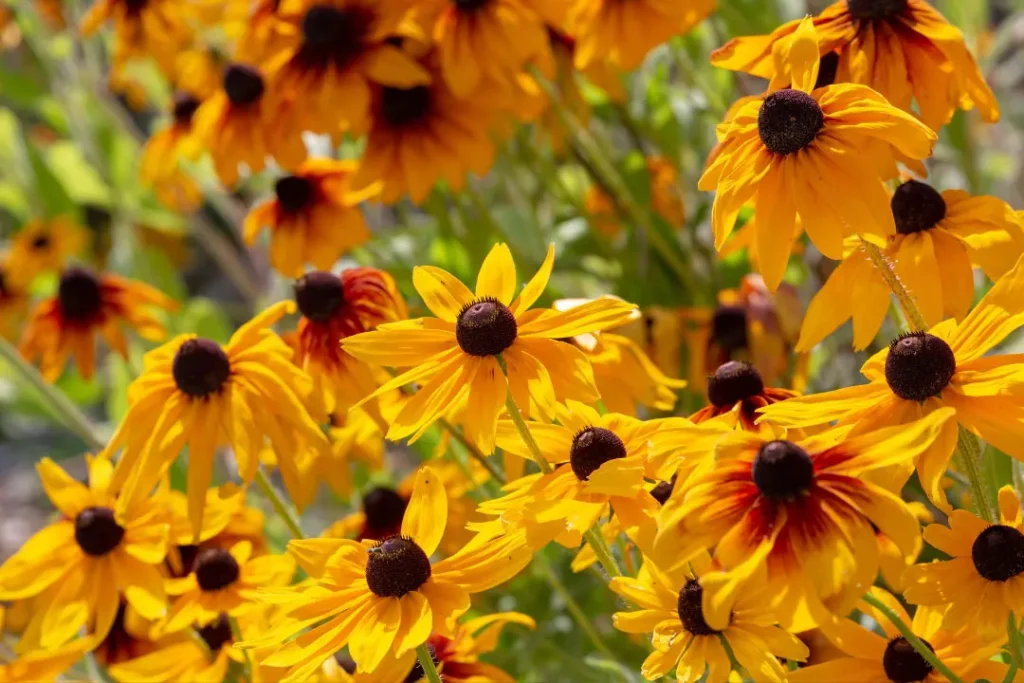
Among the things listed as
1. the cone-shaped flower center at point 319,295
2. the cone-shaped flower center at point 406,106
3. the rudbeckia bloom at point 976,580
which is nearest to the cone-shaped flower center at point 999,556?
the rudbeckia bloom at point 976,580

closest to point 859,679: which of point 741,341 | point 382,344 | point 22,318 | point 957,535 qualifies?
point 957,535

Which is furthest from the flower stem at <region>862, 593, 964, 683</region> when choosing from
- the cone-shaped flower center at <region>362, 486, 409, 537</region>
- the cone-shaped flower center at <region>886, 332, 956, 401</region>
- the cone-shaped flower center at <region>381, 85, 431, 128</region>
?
the cone-shaped flower center at <region>381, 85, 431, 128</region>

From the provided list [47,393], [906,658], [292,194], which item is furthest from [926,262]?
[47,393]

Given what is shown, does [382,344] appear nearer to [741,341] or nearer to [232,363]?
[232,363]

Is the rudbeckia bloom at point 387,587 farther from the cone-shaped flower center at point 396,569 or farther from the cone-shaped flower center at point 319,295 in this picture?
the cone-shaped flower center at point 319,295

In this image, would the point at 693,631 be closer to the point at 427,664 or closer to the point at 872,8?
the point at 427,664

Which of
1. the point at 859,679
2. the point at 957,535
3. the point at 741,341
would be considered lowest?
the point at 741,341

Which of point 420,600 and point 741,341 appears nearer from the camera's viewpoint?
point 420,600
